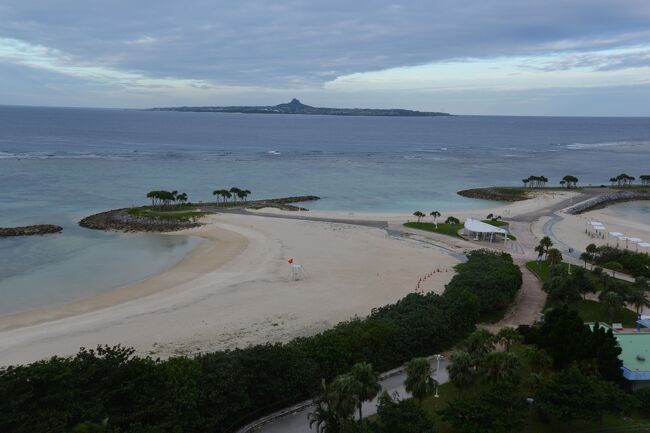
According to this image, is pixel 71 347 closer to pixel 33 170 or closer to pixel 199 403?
pixel 199 403

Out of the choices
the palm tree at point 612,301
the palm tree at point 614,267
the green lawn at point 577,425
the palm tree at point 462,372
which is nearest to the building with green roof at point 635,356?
the palm tree at point 612,301

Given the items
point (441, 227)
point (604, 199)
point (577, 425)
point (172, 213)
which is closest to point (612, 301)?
point (577, 425)

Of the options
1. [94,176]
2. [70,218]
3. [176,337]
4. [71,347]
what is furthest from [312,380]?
[94,176]

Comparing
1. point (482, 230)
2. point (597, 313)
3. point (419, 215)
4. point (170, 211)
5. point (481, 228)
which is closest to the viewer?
point (597, 313)

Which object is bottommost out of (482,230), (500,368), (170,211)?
(170,211)

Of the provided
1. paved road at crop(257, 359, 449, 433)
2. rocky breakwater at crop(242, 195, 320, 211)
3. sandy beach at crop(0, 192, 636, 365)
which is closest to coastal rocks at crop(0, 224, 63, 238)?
sandy beach at crop(0, 192, 636, 365)

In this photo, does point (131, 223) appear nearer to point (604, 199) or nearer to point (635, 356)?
point (635, 356)

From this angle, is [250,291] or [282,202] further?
[282,202]

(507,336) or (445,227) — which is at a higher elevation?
(507,336)

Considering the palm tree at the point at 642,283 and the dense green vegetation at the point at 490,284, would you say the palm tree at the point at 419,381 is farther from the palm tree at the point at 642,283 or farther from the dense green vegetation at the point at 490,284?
the palm tree at the point at 642,283
